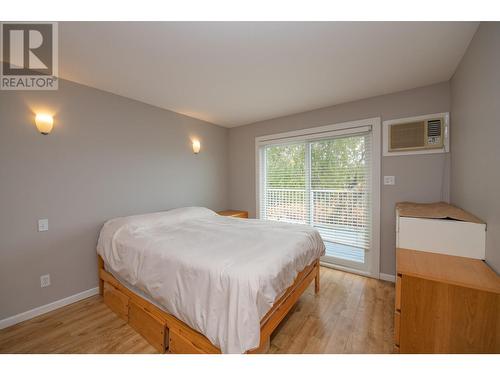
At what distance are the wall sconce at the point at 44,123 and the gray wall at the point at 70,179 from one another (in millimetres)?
53

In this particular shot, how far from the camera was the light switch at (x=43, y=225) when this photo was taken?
197 centimetres

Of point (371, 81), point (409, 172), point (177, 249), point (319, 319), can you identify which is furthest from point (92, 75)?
point (409, 172)

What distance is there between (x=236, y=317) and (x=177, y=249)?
29.0 inches

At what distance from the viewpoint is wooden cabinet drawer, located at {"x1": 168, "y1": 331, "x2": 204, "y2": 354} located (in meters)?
1.32

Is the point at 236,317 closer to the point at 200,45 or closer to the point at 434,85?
the point at 200,45

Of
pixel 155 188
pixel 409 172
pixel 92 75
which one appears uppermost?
pixel 92 75

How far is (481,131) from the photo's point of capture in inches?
56.7

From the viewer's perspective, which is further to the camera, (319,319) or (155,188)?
(155,188)

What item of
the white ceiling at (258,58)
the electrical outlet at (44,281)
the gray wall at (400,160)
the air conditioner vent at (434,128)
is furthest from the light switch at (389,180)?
the electrical outlet at (44,281)

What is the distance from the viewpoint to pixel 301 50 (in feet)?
5.59

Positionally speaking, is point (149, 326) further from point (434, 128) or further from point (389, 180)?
point (434, 128)

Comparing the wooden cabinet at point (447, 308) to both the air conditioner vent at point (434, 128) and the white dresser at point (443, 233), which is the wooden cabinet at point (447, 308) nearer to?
the white dresser at point (443, 233)

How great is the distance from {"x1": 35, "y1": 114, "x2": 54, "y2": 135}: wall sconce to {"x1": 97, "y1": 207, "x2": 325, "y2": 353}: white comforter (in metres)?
1.11

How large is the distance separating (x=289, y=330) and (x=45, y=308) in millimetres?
2455
